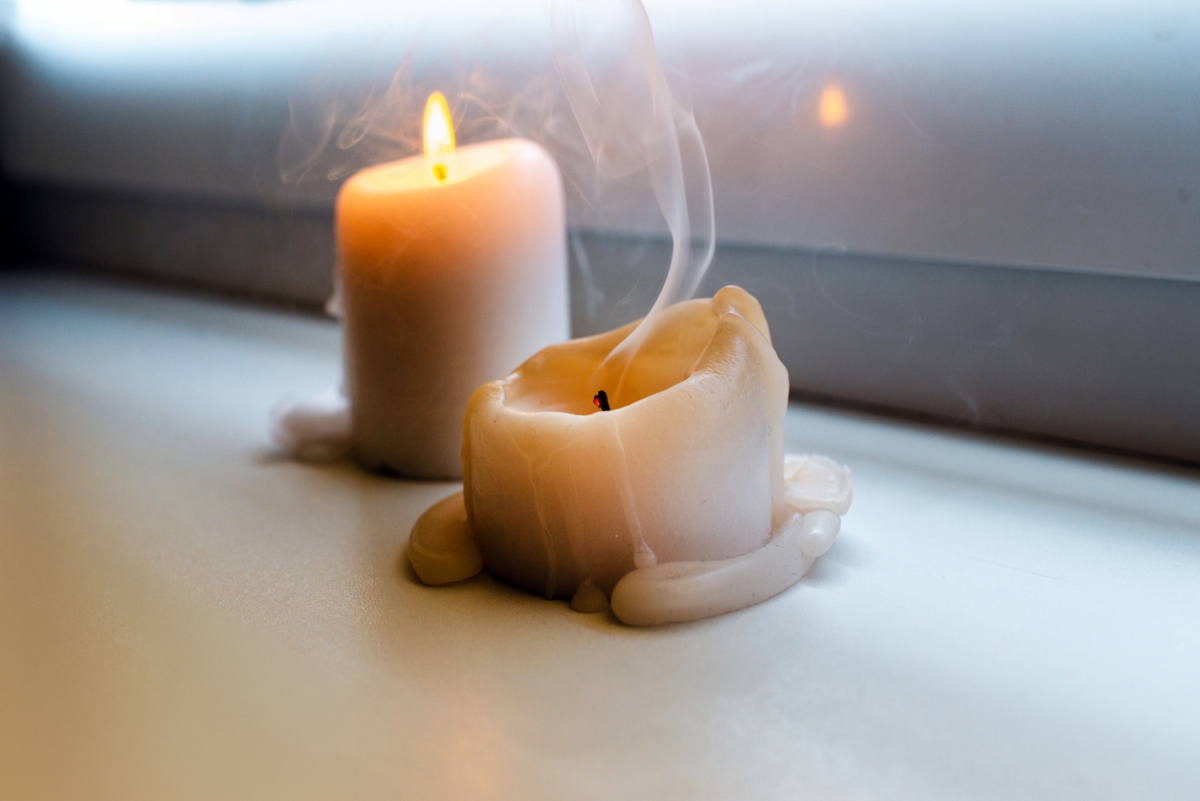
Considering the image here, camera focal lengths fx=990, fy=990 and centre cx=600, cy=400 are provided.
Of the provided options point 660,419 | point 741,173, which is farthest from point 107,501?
point 741,173

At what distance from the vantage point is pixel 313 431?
2.88 feet

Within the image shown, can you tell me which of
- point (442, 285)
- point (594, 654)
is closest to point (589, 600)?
point (594, 654)

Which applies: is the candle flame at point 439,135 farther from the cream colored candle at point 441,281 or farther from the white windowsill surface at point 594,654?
the white windowsill surface at point 594,654

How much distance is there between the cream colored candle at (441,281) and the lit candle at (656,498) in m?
0.15

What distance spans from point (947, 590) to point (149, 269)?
1.57 metres

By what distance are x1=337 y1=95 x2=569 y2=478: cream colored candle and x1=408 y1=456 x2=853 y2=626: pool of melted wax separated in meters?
0.13

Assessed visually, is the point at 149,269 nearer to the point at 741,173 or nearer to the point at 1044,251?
the point at 741,173

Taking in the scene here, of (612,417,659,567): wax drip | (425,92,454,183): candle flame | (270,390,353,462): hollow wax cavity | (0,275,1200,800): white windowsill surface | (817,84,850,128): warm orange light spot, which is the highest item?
(817,84,850,128): warm orange light spot

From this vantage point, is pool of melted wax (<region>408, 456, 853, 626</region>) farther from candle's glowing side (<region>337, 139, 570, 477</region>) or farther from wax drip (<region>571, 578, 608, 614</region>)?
candle's glowing side (<region>337, 139, 570, 477</region>)

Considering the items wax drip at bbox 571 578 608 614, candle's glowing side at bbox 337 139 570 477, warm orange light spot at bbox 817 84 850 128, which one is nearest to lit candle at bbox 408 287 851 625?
wax drip at bbox 571 578 608 614

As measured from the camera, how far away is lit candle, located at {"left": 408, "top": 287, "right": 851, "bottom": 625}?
537mm

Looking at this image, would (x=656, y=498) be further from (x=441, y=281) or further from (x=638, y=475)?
(x=441, y=281)

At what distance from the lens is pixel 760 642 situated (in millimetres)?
511

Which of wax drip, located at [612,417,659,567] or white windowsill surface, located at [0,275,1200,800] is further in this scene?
wax drip, located at [612,417,659,567]
